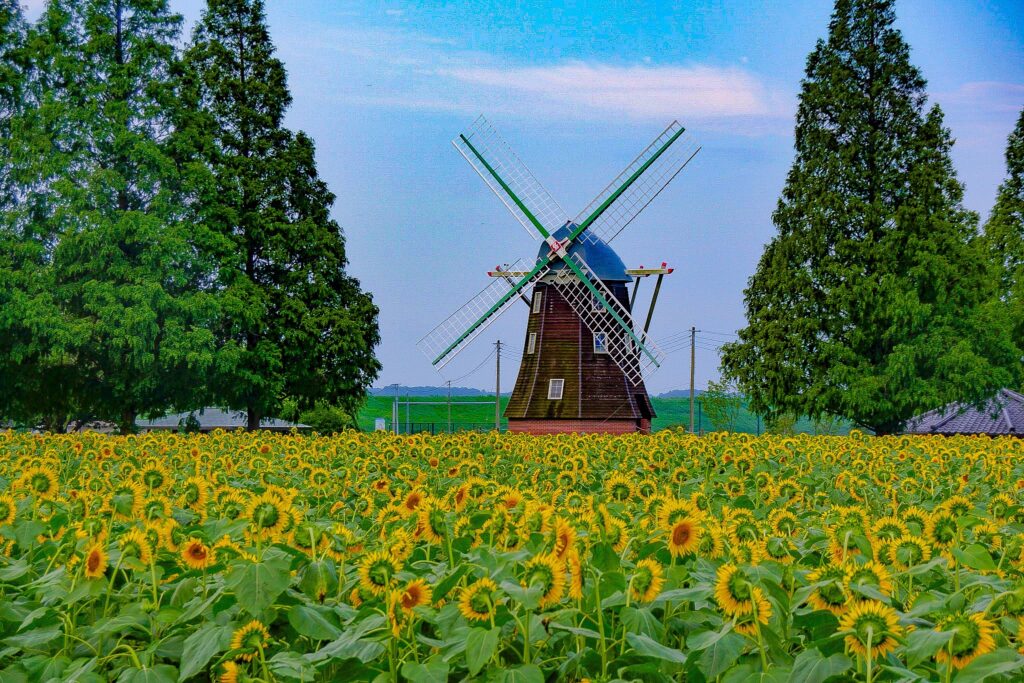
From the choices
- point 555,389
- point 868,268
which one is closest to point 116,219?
point 555,389

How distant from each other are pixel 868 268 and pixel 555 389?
9634 mm

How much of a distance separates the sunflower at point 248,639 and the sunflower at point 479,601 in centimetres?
54

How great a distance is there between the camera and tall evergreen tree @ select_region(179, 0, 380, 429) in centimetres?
2709

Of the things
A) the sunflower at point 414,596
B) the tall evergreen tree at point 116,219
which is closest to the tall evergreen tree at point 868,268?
the tall evergreen tree at point 116,219

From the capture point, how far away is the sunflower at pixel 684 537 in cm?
356

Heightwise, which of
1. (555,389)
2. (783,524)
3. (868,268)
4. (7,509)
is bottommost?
(783,524)

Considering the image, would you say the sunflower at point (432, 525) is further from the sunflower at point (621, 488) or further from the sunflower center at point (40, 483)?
the sunflower center at point (40, 483)

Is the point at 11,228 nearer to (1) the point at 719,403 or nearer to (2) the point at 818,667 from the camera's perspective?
(2) the point at 818,667

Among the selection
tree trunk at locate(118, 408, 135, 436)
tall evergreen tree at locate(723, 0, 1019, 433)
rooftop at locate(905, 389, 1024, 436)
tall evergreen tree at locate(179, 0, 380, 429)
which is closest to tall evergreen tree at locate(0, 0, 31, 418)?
tree trunk at locate(118, 408, 135, 436)

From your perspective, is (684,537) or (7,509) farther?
(7,509)

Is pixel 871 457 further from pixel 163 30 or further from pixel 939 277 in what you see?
pixel 163 30

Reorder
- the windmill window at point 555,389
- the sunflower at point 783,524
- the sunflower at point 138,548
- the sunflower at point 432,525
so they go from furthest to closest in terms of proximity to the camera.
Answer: the windmill window at point 555,389 → the sunflower at point 783,524 → the sunflower at point 432,525 → the sunflower at point 138,548

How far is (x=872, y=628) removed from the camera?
104 inches

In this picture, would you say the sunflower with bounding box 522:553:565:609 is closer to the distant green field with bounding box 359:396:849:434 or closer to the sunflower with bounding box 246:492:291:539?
the sunflower with bounding box 246:492:291:539
